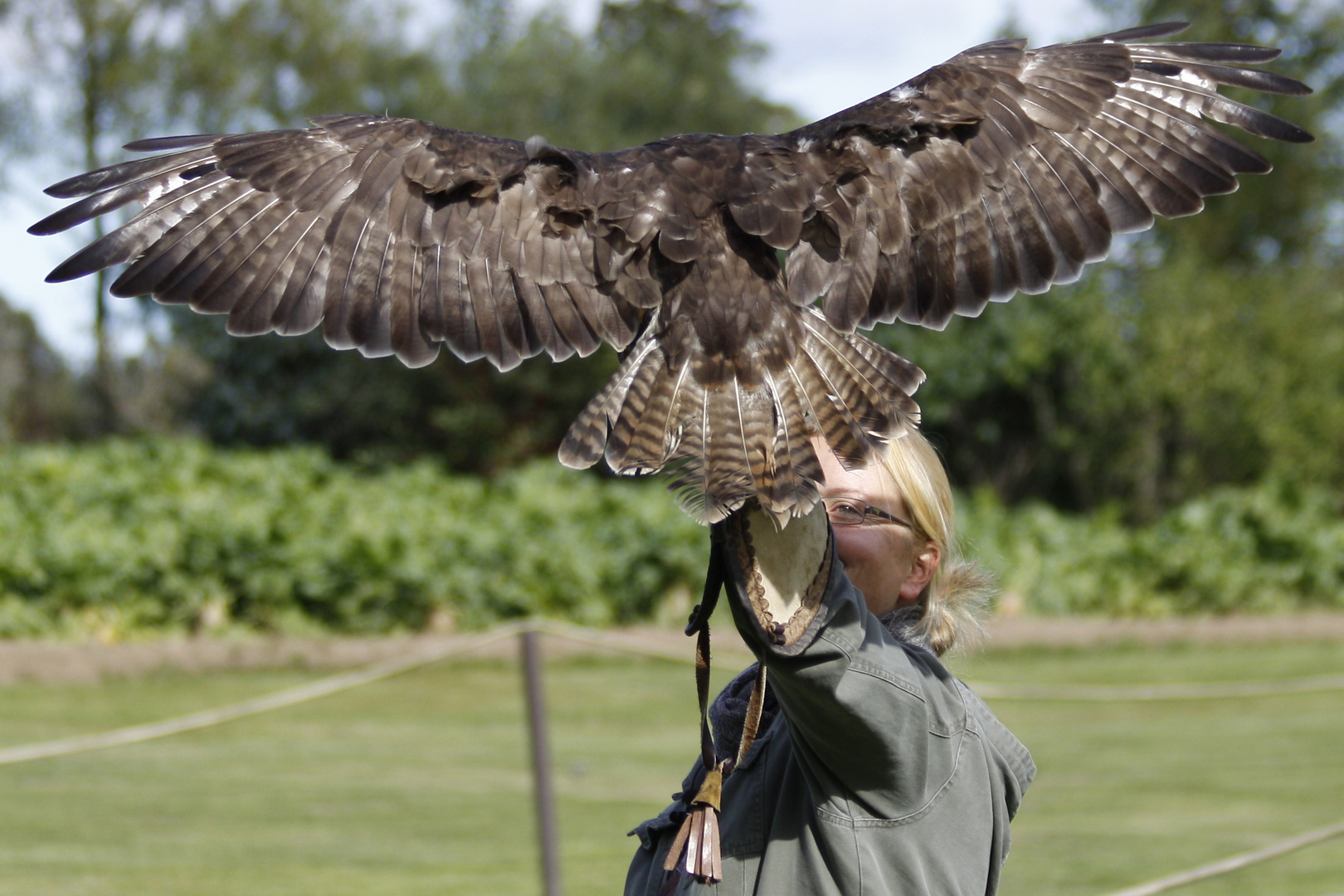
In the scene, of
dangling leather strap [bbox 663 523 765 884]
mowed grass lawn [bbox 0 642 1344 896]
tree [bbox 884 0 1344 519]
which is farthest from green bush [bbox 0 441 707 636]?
dangling leather strap [bbox 663 523 765 884]

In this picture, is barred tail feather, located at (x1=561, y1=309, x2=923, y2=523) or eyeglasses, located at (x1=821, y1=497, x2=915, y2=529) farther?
eyeglasses, located at (x1=821, y1=497, x2=915, y2=529)

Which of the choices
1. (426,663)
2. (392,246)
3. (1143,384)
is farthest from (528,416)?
(392,246)

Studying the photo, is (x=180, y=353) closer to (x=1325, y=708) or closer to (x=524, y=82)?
(x=524, y=82)

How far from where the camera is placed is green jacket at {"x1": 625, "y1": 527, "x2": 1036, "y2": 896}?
167 centimetres

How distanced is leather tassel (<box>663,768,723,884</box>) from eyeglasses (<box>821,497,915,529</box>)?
1.44 feet

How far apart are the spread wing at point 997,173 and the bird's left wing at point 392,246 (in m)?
0.37

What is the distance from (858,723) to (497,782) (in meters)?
5.88

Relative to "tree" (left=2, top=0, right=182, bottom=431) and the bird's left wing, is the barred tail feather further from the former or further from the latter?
"tree" (left=2, top=0, right=182, bottom=431)

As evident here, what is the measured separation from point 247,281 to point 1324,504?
500 inches

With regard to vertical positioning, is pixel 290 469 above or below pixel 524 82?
below

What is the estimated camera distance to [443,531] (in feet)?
35.6

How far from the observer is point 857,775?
5.86ft

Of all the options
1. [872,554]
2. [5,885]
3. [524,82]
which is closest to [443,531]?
[5,885]

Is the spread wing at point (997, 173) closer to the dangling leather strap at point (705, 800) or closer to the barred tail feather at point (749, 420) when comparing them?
the barred tail feather at point (749, 420)
